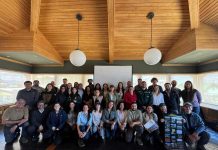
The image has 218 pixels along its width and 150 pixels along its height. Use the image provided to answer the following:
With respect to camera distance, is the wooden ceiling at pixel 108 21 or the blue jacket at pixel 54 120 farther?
the wooden ceiling at pixel 108 21

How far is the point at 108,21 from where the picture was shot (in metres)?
4.91

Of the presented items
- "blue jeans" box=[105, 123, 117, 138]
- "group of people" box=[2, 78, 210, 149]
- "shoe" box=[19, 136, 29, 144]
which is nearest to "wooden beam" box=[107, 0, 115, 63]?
"group of people" box=[2, 78, 210, 149]

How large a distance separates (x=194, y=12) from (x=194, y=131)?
2936 mm

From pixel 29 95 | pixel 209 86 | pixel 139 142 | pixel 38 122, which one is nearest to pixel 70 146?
pixel 38 122

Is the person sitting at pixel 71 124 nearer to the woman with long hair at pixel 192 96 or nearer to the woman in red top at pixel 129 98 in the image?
the woman in red top at pixel 129 98

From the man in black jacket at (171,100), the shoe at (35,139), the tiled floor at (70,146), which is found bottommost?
the tiled floor at (70,146)

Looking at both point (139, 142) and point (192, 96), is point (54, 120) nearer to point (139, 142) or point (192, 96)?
point (139, 142)

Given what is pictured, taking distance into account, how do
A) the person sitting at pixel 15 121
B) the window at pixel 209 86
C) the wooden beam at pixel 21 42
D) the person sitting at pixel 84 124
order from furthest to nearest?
1. the window at pixel 209 86
2. the wooden beam at pixel 21 42
3. the person sitting at pixel 84 124
4. the person sitting at pixel 15 121

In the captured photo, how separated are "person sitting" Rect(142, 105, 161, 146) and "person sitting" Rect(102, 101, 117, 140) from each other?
2.45 feet

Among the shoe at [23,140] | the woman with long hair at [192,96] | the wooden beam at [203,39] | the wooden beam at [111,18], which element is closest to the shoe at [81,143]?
the shoe at [23,140]

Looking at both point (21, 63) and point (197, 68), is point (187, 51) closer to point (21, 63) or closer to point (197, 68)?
point (197, 68)

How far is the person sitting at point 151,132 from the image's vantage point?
3.93m

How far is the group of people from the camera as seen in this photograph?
12.4ft

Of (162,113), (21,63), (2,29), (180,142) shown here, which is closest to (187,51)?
(162,113)
